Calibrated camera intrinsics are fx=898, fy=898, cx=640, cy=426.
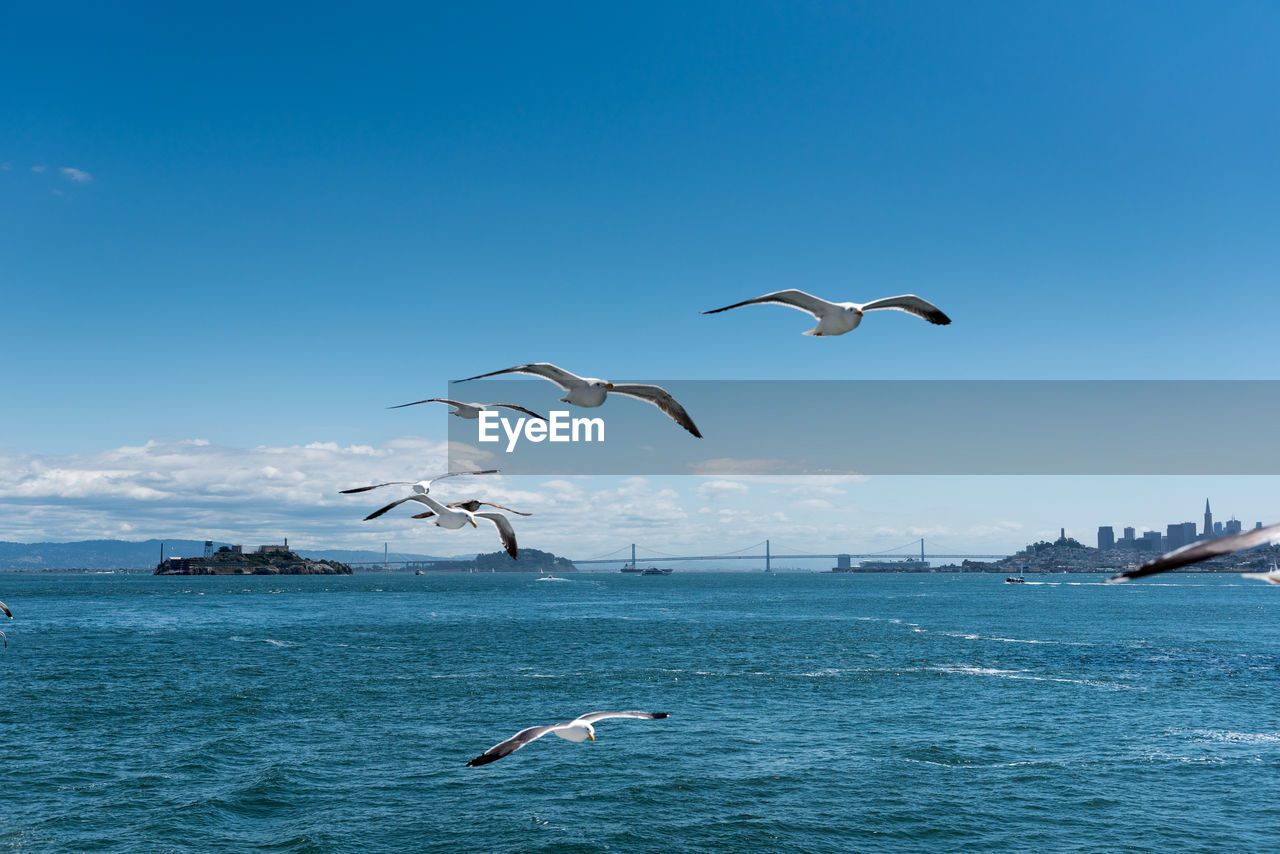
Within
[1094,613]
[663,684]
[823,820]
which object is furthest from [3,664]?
[1094,613]

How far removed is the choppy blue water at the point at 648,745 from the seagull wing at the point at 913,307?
27.0 m

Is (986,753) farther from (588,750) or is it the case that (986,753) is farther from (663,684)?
(663,684)

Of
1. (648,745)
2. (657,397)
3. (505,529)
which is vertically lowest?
(648,745)

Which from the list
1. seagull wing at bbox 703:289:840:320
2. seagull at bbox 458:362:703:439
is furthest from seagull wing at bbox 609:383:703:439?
seagull wing at bbox 703:289:840:320

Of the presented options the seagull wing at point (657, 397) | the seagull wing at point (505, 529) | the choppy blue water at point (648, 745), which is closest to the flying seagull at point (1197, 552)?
the seagull wing at point (657, 397)

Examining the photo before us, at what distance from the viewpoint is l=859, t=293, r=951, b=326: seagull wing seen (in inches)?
363

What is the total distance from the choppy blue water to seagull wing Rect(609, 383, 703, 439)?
26.7 m

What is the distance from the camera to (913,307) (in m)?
9.55

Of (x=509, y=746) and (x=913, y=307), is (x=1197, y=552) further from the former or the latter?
(x=509, y=746)

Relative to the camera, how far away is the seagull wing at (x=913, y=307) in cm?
922

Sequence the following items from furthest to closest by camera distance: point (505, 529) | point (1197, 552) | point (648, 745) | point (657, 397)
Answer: point (648, 745) → point (505, 529) → point (657, 397) → point (1197, 552)

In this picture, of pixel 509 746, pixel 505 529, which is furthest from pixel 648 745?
pixel 505 529

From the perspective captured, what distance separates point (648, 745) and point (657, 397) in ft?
133

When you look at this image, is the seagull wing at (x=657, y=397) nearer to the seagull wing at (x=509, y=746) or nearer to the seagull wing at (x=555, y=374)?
the seagull wing at (x=555, y=374)
